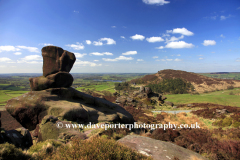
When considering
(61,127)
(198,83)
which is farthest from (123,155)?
(198,83)

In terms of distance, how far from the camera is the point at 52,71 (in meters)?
13.4

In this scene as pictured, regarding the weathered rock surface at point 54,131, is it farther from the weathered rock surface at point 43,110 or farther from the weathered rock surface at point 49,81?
the weathered rock surface at point 49,81

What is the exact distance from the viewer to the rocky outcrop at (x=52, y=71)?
12688 mm

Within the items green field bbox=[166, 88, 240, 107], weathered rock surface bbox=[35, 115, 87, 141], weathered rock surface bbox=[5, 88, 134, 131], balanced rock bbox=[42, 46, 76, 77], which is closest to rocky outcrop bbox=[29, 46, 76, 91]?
balanced rock bbox=[42, 46, 76, 77]

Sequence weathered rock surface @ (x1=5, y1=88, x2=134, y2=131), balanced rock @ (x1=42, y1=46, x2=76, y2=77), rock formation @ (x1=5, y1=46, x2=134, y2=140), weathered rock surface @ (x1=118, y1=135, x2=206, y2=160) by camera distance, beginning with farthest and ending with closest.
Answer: balanced rock @ (x1=42, y1=46, x2=76, y2=77)
rock formation @ (x1=5, y1=46, x2=134, y2=140)
weathered rock surface @ (x1=5, y1=88, x2=134, y2=131)
weathered rock surface @ (x1=118, y1=135, x2=206, y2=160)

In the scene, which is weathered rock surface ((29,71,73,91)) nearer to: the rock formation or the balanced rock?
the rock formation

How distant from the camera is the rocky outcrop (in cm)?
1269

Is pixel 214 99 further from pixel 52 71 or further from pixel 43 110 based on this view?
pixel 43 110

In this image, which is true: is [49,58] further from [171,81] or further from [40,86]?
[171,81]

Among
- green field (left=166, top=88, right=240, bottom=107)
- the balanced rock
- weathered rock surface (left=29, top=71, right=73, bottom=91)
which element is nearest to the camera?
weathered rock surface (left=29, top=71, right=73, bottom=91)

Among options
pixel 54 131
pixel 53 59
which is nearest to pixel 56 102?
pixel 54 131

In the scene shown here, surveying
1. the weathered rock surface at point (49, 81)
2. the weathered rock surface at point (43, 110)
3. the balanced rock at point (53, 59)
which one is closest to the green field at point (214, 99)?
the weathered rock surface at point (43, 110)

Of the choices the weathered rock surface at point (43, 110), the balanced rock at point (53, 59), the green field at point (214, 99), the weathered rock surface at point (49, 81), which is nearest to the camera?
the weathered rock surface at point (43, 110)

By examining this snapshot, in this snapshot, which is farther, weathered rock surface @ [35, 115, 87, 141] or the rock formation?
the rock formation
